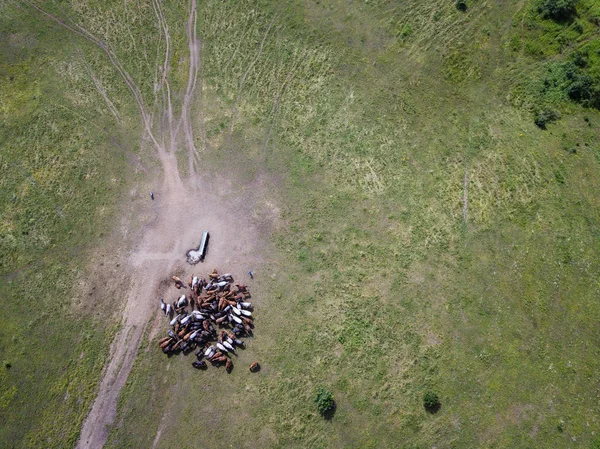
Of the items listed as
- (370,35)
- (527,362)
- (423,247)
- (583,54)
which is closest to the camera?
(527,362)

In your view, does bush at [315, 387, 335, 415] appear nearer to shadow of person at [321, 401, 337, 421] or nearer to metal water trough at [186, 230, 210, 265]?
shadow of person at [321, 401, 337, 421]

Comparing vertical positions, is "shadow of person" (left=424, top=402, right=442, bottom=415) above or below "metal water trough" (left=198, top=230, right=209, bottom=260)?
below

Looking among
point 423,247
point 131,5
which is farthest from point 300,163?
point 131,5

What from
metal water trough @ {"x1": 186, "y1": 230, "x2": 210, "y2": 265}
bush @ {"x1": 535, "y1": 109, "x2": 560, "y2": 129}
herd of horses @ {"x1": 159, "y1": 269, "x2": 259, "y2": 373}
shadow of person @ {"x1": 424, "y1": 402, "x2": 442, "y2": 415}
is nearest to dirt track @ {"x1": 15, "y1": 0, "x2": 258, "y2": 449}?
metal water trough @ {"x1": 186, "y1": 230, "x2": 210, "y2": 265}

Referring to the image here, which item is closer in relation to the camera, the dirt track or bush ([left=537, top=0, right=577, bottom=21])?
the dirt track

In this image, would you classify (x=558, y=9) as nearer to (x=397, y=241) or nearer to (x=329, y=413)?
(x=397, y=241)

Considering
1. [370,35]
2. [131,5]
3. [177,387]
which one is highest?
[131,5]

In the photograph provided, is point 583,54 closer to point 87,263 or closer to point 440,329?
point 440,329
